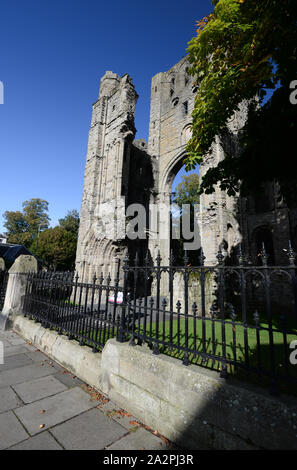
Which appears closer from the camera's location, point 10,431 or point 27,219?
point 10,431

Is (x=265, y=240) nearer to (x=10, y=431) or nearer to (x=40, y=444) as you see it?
(x=40, y=444)

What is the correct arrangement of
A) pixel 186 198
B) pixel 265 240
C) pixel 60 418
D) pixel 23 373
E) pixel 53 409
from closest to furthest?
1. pixel 60 418
2. pixel 53 409
3. pixel 23 373
4. pixel 265 240
5. pixel 186 198

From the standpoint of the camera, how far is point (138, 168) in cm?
1884

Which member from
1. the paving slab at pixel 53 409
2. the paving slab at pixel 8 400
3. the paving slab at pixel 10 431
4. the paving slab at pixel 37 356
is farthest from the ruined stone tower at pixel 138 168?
the paving slab at pixel 10 431

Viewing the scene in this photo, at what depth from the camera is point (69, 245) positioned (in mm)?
28781

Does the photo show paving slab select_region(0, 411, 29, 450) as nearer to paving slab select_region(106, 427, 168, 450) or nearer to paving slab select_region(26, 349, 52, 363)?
paving slab select_region(106, 427, 168, 450)

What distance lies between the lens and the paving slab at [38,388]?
2.76m

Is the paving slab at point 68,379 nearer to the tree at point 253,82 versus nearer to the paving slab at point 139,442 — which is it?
the paving slab at point 139,442

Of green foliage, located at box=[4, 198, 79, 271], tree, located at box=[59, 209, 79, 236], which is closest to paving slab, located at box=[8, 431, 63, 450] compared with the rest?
green foliage, located at box=[4, 198, 79, 271]

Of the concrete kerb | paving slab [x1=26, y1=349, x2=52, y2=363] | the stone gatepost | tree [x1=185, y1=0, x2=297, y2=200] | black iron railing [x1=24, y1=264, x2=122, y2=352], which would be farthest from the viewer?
the stone gatepost

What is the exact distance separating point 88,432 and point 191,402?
1.11m

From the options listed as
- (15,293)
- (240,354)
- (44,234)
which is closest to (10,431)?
(240,354)

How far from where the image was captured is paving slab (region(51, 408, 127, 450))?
77.8 inches

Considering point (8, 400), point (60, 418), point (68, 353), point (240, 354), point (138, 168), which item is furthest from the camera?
point (138, 168)
